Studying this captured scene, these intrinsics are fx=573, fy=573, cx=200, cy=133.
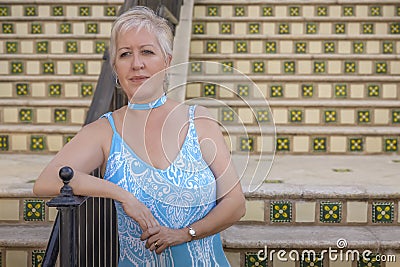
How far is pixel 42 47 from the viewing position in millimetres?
4434

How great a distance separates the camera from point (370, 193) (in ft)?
8.47

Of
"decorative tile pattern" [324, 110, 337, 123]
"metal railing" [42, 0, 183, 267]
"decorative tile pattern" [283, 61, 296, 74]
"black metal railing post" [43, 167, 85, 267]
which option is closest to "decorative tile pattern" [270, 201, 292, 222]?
"metal railing" [42, 0, 183, 267]

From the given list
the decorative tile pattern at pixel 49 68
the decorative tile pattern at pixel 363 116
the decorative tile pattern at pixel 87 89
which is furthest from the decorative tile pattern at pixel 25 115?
the decorative tile pattern at pixel 363 116

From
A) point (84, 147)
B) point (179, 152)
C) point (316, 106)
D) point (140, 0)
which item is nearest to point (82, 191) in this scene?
point (84, 147)

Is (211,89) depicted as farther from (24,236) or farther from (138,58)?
(24,236)

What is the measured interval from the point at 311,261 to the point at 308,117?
1657 mm

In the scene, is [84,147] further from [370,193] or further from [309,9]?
[309,9]

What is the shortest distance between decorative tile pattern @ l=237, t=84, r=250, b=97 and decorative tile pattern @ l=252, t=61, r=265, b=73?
2.94 metres

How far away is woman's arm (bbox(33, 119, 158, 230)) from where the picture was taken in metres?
1.41

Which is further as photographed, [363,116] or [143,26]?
[363,116]

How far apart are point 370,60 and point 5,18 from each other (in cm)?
290

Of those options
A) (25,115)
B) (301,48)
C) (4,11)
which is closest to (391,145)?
(301,48)

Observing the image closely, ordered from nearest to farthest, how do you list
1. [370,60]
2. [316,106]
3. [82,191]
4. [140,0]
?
1. [82,191]
2. [140,0]
3. [316,106]
4. [370,60]

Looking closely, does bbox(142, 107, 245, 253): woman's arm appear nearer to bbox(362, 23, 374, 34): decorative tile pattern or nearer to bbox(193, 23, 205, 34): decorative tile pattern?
bbox(193, 23, 205, 34): decorative tile pattern
